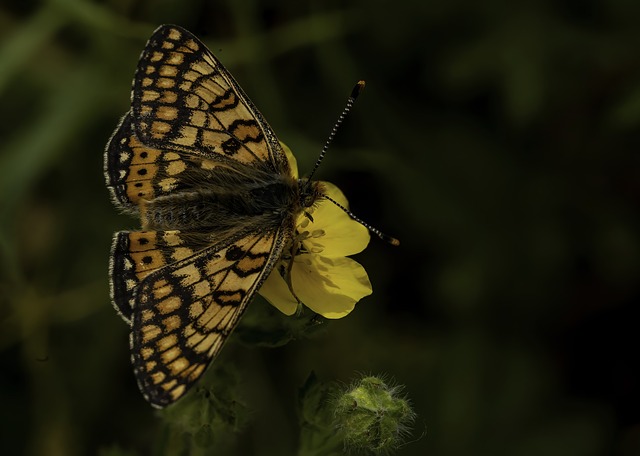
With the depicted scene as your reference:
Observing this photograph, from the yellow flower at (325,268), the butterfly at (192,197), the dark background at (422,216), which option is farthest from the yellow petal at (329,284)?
the dark background at (422,216)

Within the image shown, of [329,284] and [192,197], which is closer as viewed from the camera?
[192,197]

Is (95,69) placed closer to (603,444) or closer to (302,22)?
(302,22)

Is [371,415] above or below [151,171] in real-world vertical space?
below

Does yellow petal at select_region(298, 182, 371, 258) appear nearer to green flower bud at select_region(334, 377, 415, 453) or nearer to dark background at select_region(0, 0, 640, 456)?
green flower bud at select_region(334, 377, 415, 453)

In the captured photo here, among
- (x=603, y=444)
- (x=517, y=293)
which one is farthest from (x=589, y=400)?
(x=517, y=293)

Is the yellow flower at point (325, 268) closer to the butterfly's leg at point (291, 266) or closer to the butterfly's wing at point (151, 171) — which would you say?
the butterfly's leg at point (291, 266)

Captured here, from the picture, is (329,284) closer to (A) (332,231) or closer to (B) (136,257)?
(A) (332,231)

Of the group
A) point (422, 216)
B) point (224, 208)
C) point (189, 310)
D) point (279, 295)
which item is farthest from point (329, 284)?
point (422, 216)
